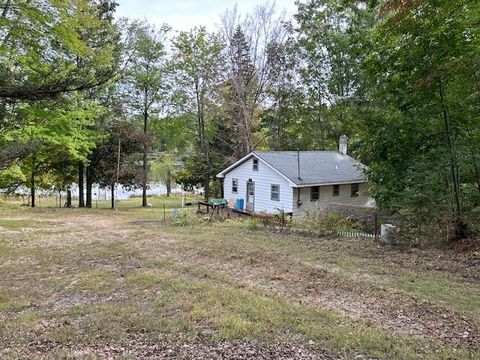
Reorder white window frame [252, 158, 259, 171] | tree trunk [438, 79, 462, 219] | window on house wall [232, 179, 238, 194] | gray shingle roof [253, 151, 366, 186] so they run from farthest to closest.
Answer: window on house wall [232, 179, 238, 194] → white window frame [252, 158, 259, 171] → gray shingle roof [253, 151, 366, 186] → tree trunk [438, 79, 462, 219]

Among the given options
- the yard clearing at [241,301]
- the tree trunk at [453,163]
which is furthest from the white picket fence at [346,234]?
the tree trunk at [453,163]

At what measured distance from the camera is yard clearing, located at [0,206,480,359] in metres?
3.96

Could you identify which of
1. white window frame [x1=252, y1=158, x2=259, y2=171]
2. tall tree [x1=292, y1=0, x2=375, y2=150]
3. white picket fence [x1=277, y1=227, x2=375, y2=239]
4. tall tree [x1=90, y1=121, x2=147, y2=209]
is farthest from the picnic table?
tall tree [x1=292, y1=0, x2=375, y2=150]

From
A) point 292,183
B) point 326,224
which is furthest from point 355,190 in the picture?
point 326,224

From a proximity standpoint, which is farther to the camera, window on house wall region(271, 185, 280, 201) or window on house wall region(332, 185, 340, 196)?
window on house wall region(332, 185, 340, 196)

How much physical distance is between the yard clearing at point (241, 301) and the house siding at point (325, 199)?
7.76 m

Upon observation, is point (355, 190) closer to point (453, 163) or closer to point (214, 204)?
point (214, 204)

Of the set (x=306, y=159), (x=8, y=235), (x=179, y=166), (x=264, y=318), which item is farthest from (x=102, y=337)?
(x=179, y=166)

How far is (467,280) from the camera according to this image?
248 inches

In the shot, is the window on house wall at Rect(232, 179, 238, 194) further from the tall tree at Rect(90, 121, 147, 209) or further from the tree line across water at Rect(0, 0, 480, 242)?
the tall tree at Rect(90, 121, 147, 209)

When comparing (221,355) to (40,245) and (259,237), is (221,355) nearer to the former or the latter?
(259,237)

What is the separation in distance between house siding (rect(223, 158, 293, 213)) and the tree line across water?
4478 mm

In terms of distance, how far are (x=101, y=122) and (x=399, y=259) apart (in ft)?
66.9

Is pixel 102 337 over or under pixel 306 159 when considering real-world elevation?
under
